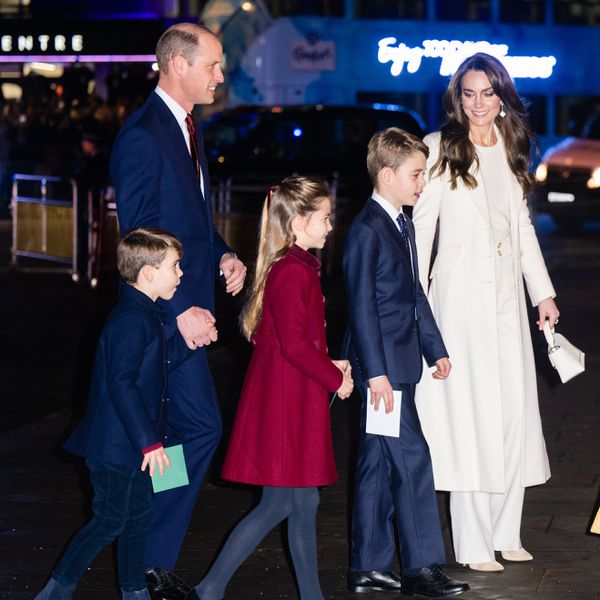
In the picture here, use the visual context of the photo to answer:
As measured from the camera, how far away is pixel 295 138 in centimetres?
2691

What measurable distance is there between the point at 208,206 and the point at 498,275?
3.93 ft

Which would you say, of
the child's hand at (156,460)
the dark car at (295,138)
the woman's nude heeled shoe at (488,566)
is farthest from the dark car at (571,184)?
the child's hand at (156,460)

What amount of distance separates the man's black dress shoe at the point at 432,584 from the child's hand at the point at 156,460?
3.77 feet

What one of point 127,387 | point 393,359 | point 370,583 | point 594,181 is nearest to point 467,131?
point 393,359

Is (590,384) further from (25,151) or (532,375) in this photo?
(25,151)

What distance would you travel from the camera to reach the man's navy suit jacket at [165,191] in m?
5.48

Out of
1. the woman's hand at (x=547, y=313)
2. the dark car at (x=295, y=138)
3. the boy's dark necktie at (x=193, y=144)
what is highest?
the dark car at (x=295, y=138)

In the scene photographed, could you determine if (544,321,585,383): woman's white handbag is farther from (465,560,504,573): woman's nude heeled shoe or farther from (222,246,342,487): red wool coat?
(222,246,342,487): red wool coat

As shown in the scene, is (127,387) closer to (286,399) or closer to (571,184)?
(286,399)

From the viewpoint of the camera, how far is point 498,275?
20.1 ft

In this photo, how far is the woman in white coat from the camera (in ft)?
19.8

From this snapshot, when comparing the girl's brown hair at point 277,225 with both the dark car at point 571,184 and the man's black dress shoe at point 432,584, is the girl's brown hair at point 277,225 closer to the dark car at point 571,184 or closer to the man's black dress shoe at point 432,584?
the man's black dress shoe at point 432,584

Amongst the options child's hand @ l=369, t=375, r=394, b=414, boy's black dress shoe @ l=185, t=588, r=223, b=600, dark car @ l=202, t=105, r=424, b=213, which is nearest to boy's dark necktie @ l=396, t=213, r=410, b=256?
child's hand @ l=369, t=375, r=394, b=414

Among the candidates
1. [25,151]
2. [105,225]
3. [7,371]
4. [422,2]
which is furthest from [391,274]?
[422,2]
